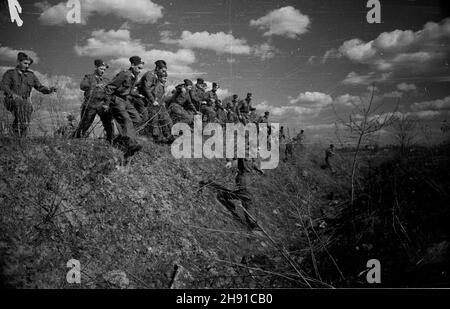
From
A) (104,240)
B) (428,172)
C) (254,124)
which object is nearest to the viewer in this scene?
(104,240)

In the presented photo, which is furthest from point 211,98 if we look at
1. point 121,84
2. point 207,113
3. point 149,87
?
point 121,84

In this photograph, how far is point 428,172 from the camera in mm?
5113

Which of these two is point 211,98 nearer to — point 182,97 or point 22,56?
point 182,97

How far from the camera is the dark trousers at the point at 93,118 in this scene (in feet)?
18.2

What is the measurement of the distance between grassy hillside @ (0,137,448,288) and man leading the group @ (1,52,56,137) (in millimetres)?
393

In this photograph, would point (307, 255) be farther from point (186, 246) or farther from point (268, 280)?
point (186, 246)

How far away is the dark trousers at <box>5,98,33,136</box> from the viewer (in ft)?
14.9

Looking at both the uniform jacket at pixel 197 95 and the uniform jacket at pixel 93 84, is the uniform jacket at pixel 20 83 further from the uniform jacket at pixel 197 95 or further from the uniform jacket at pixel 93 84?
the uniform jacket at pixel 197 95

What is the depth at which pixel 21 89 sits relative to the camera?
5.45 metres

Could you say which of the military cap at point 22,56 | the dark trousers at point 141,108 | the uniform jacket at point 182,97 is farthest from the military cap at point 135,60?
the uniform jacket at point 182,97

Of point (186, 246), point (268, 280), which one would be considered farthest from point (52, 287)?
point (268, 280)

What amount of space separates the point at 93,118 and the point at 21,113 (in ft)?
4.32

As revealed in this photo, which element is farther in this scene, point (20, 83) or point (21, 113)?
point (20, 83)

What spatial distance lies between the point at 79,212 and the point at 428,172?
6167 millimetres
